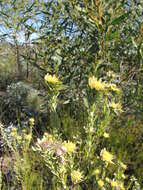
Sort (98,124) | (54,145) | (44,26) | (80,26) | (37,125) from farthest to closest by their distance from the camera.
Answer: (37,125), (44,26), (80,26), (98,124), (54,145)

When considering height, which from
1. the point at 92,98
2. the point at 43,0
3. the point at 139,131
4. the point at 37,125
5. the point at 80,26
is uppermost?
the point at 43,0

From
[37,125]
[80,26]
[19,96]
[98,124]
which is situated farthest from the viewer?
[19,96]

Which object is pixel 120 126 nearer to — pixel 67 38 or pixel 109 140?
pixel 109 140

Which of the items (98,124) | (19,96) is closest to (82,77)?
(98,124)

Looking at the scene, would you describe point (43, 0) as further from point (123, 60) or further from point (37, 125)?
point (37, 125)

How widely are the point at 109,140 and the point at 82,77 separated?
0.62m

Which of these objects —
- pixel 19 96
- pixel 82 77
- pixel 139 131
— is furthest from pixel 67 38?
pixel 19 96

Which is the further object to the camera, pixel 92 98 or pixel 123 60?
pixel 123 60

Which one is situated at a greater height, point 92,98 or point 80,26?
point 80,26

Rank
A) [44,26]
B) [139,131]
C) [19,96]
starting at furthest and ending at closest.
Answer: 1. [19,96]
2. [139,131]
3. [44,26]

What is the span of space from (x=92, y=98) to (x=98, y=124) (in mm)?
153

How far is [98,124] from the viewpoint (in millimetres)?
1036

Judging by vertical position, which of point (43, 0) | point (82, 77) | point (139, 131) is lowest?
point (139, 131)

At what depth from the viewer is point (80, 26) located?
2.09 meters
